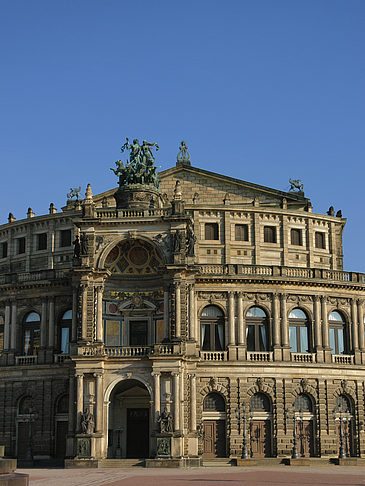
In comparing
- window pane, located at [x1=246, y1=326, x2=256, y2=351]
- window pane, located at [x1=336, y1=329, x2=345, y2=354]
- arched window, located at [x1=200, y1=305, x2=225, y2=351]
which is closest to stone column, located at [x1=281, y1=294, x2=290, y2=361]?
window pane, located at [x1=246, y1=326, x2=256, y2=351]

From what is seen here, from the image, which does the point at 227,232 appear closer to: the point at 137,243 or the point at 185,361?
the point at 137,243

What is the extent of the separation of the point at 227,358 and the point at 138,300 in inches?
351

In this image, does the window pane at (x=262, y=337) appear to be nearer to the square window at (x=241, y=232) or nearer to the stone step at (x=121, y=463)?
the square window at (x=241, y=232)

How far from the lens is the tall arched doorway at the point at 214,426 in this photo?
65.5 metres

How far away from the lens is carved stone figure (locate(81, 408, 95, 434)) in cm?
5997

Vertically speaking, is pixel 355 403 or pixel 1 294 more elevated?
pixel 1 294

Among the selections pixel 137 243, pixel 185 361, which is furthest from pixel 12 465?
pixel 137 243

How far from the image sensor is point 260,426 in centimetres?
6656

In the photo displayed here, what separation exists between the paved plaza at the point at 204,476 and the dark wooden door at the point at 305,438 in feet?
26.6

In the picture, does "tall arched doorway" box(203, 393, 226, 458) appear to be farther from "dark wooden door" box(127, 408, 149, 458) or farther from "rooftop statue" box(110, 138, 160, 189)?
"rooftop statue" box(110, 138, 160, 189)

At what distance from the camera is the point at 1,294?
73.4m

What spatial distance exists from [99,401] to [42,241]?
22971 mm

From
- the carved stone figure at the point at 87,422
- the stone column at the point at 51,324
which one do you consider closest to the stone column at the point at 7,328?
the stone column at the point at 51,324

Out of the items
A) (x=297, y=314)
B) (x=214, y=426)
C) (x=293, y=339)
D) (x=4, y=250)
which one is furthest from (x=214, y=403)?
(x=4, y=250)
